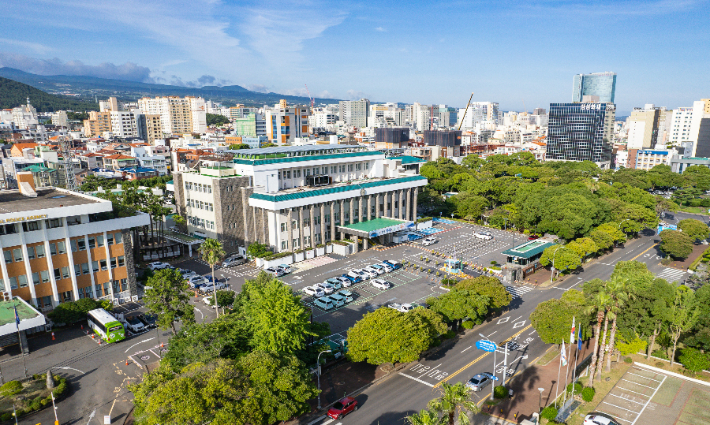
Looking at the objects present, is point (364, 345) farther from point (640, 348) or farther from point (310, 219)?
point (310, 219)

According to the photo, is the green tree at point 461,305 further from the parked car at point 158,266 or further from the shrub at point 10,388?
the parked car at point 158,266

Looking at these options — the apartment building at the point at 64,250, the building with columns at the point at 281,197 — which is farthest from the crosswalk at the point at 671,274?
the apartment building at the point at 64,250

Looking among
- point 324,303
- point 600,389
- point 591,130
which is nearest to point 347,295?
point 324,303

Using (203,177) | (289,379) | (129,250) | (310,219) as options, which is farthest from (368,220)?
(289,379)

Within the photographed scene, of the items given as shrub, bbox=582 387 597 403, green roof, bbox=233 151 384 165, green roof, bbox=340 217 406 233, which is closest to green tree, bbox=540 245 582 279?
green roof, bbox=340 217 406 233

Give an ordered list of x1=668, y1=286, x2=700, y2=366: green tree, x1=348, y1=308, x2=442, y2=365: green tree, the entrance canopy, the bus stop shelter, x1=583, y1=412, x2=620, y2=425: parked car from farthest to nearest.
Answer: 1. the bus stop shelter
2. the entrance canopy
3. x1=668, y1=286, x2=700, y2=366: green tree
4. x1=348, y1=308, x2=442, y2=365: green tree
5. x1=583, y1=412, x2=620, y2=425: parked car

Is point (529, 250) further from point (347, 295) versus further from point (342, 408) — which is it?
point (342, 408)

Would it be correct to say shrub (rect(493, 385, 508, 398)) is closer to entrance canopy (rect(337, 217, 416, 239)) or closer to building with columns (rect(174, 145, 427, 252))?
entrance canopy (rect(337, 217, 416, 239))
